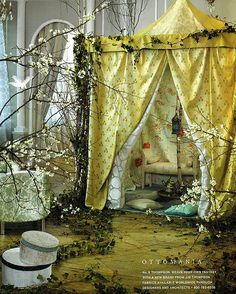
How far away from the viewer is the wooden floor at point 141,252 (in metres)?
3.90

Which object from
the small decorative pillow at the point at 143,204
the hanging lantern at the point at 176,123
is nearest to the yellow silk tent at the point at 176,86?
the small decorative pillow at the point at 143,204

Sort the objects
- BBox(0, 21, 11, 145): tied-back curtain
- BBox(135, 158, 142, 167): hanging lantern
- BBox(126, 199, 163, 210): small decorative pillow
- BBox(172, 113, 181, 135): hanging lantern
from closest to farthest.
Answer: BBox(126, 199, 163, 210): small decorative pillow
BBox(172, 113, 181, 135): hanging lantern
BBox(135, 158, 142, 167): hanging lantern
BBox(0, 21, 11, 145): tied-back curtain

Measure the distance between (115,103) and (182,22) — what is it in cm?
133

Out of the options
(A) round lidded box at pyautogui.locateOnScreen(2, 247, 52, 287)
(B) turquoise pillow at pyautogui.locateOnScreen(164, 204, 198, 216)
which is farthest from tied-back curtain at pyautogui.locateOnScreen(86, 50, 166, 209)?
(A) round lidded box at pyautogui.locateOnScreen(2, 247, 52, 287)

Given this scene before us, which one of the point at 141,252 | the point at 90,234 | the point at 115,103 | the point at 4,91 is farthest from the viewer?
the point at 4,91

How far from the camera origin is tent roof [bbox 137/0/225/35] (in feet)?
19.1

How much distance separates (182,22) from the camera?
5.88m

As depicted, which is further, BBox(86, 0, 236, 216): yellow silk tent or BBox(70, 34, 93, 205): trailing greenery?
BBox(70, 34, 93, 205): trailing greenery

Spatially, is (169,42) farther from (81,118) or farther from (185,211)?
(185,211)

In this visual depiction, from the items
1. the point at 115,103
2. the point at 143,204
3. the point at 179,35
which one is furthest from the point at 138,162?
the point at 179,35

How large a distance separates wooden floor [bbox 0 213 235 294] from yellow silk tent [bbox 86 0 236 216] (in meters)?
0.56

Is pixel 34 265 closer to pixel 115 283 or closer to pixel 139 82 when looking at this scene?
pixel 115 283

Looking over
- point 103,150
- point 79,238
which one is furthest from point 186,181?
point 79,238

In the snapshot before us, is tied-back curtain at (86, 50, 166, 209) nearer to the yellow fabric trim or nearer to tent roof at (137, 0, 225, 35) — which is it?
the yellow fabric trim
